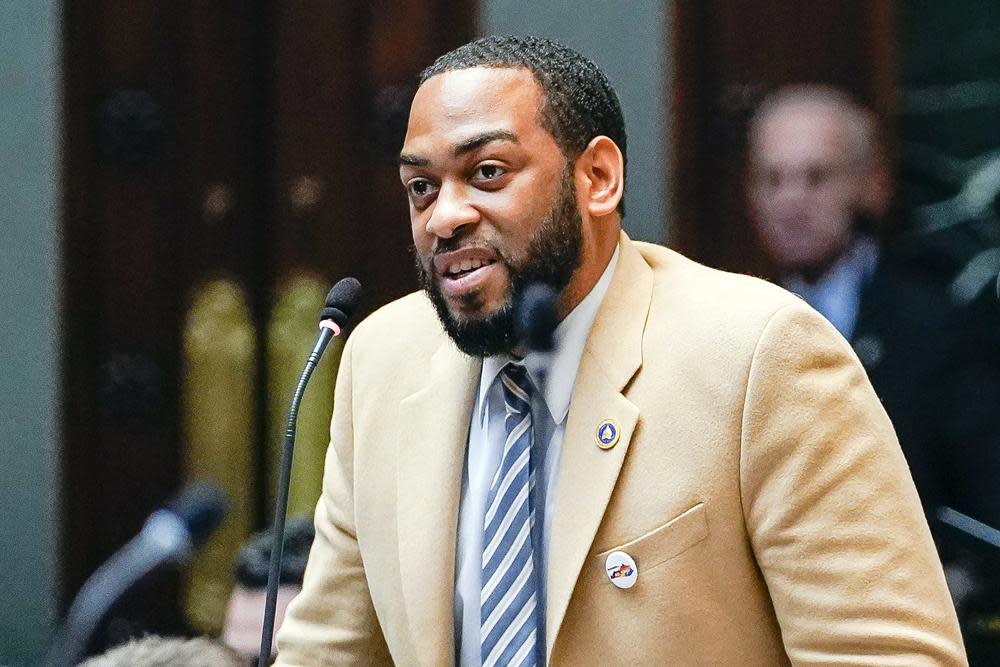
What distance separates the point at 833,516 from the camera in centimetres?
184

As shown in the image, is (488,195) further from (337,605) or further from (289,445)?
(337,605)

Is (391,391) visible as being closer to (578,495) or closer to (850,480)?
(578,495)

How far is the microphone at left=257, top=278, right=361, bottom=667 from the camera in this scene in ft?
6.13

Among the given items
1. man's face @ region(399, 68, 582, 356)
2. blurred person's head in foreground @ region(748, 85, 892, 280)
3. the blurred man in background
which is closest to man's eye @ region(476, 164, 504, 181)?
man's face @ region(399, 68, 582, 356)

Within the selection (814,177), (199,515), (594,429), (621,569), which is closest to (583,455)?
(594,429)

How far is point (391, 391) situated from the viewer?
228 cm

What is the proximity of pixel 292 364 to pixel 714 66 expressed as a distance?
4.26ft

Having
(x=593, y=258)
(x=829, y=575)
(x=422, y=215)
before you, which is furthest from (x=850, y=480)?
(x=422, y=215)

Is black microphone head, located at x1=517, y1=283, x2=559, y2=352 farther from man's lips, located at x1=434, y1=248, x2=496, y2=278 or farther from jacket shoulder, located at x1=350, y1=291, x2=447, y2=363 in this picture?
jacket shoulder, located at x1=350, y1=291, x2=447, y2=363

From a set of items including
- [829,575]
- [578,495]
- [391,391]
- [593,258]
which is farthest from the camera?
[391,391]

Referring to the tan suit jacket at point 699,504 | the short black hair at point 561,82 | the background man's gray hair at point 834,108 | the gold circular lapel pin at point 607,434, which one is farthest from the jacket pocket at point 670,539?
the background man's gray hair at point 834,108

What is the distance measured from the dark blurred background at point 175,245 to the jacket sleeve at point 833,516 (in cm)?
207

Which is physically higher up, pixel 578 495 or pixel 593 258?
pixel 593 258

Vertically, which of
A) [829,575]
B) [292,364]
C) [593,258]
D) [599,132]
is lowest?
[292,364]
